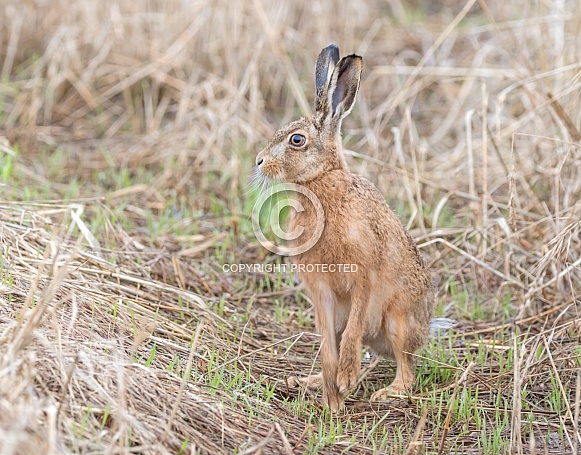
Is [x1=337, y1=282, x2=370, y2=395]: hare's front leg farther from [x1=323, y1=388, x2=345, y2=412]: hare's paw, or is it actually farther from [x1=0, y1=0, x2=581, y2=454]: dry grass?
[x1=0, y1=0, x2=581, y2=454]: dry grass

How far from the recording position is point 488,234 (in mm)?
5203

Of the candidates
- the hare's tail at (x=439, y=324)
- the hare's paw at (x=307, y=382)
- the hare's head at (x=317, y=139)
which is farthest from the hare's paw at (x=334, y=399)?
the hare's head at (x=317, y=139)

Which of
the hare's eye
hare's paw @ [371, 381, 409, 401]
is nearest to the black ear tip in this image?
the hare's eye

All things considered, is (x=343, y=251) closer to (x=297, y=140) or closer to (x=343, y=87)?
(x=297, y=140)

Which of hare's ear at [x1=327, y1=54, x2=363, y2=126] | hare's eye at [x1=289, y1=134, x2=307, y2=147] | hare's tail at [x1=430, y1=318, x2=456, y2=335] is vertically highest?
hare's ear at [x1=327, y1=54, x2=363, y2=126]

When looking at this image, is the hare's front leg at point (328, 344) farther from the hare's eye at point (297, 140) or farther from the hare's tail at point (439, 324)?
the hare's tail at point (439, 324)

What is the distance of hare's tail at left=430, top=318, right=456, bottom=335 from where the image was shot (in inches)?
178

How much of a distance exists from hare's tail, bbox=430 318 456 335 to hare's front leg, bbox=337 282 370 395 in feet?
2.51

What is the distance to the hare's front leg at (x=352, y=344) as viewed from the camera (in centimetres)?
385

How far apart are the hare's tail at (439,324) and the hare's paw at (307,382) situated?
0.75m

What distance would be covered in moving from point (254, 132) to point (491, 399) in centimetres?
352

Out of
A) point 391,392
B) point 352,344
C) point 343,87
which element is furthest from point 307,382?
point 343,87

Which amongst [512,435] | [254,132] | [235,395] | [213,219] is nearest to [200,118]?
[254,132]

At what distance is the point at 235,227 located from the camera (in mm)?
5551
